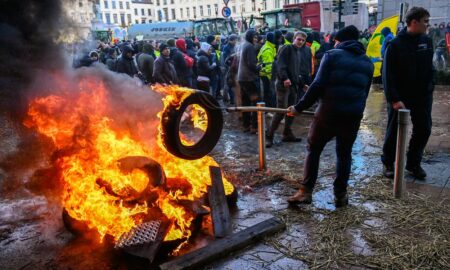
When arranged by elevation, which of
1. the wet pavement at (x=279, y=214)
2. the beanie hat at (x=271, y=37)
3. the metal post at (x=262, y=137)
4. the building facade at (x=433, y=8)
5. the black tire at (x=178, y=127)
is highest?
the building facade at (x=433, y=8)

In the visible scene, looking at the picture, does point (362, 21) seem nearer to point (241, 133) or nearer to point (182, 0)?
point (241, 133)

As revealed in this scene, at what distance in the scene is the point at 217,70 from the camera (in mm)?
12672

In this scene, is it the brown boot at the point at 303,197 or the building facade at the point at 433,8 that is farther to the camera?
the building facade at the point at 433,8

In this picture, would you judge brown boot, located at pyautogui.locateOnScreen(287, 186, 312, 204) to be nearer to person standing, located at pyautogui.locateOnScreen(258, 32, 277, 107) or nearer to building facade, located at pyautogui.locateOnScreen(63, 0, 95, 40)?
building facade, located at pyautogui.locateOnScreen(63, 0, 95, 40)

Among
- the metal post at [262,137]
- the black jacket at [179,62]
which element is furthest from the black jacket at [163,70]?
the metal post at [262,137]

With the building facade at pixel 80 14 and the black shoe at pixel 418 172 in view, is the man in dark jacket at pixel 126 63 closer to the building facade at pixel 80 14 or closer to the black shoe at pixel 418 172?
the building facade at pixel 80 14

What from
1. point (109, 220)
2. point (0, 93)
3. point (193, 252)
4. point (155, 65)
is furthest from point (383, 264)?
point (155, 65)

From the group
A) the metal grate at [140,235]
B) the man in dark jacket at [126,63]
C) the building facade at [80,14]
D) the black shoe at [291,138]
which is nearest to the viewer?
the metal grate at [140,235]

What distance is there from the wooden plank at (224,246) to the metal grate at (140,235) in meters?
0.36

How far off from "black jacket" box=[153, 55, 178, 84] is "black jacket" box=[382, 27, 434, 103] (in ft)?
19.1

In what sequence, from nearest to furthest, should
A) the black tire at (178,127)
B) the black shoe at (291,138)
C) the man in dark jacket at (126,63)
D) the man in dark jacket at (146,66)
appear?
the black tire at (178,127) → the black shoe at (291,138) → the man in dark jacket at (126,63) → the man in dark jacket at (146,66)

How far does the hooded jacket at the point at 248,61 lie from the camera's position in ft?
26.2

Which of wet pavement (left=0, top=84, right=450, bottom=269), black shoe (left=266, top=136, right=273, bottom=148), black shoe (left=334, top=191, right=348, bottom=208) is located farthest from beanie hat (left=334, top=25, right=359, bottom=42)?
black shoe (left=266, top=136, right=273, bottom=148)

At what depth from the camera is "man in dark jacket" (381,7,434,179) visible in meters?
4.99
